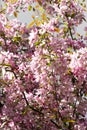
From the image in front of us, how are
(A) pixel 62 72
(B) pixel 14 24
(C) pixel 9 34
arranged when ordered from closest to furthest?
1. (A) pixel 62 72
2. (C) pixel 9 34
3. (B) pixel 14 24

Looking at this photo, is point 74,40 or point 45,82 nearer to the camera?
point 45,82

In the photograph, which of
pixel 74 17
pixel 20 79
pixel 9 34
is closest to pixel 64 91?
pixel 20 79

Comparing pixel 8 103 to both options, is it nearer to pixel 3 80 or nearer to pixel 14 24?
pixel 3 80

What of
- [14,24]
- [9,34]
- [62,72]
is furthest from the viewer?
[14,24]

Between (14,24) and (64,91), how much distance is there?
2551 mm

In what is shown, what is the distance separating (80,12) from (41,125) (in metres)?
3.06

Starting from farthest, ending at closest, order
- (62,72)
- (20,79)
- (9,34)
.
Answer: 1. (9,34)
2. (20,79)
3. (62,72)

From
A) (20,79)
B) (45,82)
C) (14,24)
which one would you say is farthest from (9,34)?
(45,82)

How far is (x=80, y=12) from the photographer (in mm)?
9273

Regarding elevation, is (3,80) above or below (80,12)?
below

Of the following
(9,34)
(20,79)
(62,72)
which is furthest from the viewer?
(9,34)

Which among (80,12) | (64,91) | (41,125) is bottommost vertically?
(41,125)

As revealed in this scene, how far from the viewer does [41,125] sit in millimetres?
7703

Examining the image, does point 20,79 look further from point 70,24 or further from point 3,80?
point 70,24
